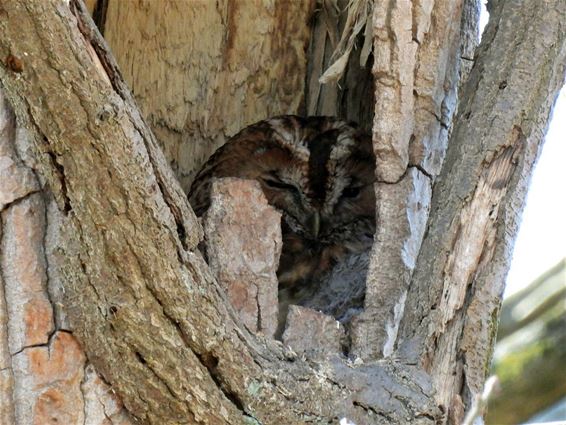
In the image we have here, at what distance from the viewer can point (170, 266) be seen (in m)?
1.80

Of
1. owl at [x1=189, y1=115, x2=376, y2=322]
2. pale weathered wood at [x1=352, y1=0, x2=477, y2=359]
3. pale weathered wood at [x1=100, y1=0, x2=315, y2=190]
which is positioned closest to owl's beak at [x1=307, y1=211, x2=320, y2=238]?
owl at [x1=189, y1=115, x2=376, y2=322]

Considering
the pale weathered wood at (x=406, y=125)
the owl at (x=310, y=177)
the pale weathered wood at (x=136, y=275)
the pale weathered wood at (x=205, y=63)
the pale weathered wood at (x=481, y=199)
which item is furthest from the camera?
the pale weathered wood at (x=205, y=63)

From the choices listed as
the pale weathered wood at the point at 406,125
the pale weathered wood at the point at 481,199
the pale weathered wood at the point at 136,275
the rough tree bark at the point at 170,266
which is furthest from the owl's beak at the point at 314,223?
the pale weathered wood at the point at 136,275

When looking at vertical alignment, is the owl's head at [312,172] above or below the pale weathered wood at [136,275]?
above

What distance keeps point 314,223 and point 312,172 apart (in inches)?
6.2

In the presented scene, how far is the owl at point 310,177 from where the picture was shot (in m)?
3.09

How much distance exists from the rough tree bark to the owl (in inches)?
29.3

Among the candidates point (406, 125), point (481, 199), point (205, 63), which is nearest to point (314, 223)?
point (205, 63)

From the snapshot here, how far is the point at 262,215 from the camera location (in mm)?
2369

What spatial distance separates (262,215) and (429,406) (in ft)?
2.05

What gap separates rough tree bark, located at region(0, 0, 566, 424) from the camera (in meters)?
1.74

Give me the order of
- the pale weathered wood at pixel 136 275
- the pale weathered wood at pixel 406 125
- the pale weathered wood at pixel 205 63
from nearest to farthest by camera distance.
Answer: the pale weathered wood at pixel 136 275, the pale weathered wood at pixel 406 125, the pale weathered wood at pixel 205 63

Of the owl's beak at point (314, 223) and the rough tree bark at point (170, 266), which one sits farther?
the owl's beak at point (314, 223)

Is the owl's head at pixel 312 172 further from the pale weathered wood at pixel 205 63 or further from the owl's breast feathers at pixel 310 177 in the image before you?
the pale weathered wood at pixel 205 63
